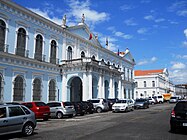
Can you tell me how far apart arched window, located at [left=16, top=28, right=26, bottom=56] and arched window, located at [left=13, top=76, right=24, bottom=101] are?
2.79 metres

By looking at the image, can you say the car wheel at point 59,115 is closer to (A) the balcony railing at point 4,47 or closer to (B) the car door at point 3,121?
(A) the balcony railing at point 4,47

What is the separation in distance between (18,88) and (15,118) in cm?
1458

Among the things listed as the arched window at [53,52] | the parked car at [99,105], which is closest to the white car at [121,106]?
the parked car at [99,105]

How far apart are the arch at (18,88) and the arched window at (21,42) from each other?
270cm

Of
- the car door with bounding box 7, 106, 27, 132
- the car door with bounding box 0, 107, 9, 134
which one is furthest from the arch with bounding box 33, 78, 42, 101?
the car door with bounding box 0, 107, 9, 134

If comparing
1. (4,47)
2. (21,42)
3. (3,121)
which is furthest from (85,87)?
(3,121)

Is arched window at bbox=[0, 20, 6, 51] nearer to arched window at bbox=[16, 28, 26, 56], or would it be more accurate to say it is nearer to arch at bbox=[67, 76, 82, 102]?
arched window at bbox=[16, 28, 26, 56]

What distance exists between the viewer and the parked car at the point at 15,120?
9760mm

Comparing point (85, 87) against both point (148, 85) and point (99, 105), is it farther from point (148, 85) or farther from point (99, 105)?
point (148, 85)

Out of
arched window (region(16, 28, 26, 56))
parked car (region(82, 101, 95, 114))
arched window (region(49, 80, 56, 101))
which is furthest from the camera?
arched window (region(49, 80, 56, 101))

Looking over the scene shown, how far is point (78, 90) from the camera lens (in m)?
33.7

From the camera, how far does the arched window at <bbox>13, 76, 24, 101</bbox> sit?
23.7m

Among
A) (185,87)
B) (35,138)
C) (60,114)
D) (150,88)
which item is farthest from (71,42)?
(185,87)

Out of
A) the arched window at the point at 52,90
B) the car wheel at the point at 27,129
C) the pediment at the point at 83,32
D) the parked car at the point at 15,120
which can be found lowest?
the car wheel at the point at 27,129
